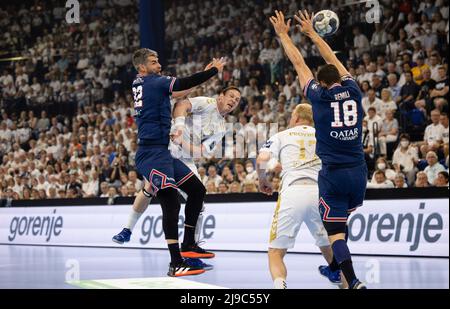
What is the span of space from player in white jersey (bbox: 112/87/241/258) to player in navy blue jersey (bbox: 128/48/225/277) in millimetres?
233

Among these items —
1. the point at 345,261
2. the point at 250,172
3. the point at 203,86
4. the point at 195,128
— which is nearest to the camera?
the point at 345,261

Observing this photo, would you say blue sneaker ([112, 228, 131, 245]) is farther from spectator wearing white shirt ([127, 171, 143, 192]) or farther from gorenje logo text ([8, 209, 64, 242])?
gorenje logo text ([8, 209, 64, 242])

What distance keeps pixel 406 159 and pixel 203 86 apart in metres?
8.60

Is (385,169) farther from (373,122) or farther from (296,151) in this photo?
(296,151)

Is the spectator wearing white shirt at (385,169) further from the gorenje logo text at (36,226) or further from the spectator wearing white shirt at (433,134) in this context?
the gorenje logo text at (36,226)

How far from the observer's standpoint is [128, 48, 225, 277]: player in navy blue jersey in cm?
851

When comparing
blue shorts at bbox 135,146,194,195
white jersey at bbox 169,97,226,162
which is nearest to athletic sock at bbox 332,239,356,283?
blue shorts at bbox 135,146,194,195

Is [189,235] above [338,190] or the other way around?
the other way around

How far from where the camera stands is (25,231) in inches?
805

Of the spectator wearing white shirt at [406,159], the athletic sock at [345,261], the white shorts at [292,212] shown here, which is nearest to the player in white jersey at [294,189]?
the white shorts at [292,212]

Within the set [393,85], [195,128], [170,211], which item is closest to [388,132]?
[393,85]

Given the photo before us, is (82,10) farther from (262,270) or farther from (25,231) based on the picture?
(262,270)

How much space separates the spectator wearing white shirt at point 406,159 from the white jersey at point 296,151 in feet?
24.2

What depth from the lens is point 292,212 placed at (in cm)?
773
